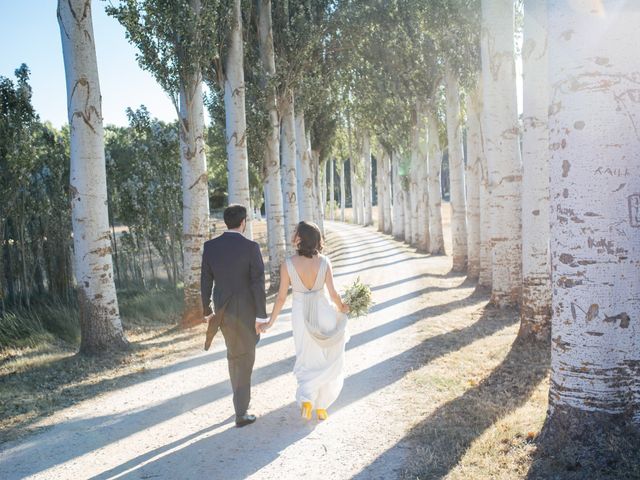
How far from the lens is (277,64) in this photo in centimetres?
1742

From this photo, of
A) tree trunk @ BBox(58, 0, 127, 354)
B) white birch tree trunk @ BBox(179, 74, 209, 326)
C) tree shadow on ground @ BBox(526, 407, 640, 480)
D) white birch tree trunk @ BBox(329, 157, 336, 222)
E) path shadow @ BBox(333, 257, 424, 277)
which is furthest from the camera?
white birch tree trunk @ BBox(329, 157, 336, 222)

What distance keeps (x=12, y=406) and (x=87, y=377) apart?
1.23 meters

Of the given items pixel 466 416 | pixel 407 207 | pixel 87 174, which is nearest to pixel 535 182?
pixel 466 416

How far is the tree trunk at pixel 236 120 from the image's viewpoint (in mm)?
12891

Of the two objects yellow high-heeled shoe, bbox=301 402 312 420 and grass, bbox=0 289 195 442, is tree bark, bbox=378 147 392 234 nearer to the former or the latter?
grass, bbox=0 289 195 442

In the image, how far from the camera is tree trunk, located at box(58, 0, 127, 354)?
840cm

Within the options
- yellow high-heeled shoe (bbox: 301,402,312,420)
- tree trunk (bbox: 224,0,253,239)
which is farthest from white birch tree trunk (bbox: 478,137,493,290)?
yellow high-heeled shoe (bbox: 301,402,312,420)

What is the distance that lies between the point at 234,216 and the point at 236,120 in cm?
812

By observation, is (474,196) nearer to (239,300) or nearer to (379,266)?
(379,266)

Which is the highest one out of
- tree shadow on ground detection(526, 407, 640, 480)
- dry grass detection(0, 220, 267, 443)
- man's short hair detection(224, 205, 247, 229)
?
man's short hair detection(224, 205, 247, 229)

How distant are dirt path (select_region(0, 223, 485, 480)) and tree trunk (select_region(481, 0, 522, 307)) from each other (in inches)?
94.1

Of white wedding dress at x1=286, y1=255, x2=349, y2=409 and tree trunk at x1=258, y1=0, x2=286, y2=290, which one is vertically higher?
tree trunk at x1=258, y1=0, x2=286, y2=290

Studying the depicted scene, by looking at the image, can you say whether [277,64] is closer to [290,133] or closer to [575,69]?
[290,133]

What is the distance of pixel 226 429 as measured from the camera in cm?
535
